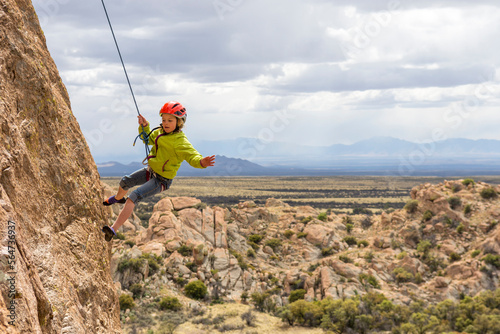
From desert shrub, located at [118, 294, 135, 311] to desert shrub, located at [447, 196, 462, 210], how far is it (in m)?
35.8

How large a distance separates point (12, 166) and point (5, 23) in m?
2.06

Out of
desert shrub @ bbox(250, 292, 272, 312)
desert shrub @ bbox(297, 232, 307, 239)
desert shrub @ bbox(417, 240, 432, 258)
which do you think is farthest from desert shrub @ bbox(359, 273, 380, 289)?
desert shrub @ bbox(297, 232, 307, 239)

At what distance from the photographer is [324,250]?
1783 inches

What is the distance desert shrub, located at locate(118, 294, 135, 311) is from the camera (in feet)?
97.8

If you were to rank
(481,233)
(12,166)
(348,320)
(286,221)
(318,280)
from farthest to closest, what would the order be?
(286,221)
(481,233)
(318,280)
(348,320)
(12,166)

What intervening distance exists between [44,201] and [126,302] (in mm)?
26457

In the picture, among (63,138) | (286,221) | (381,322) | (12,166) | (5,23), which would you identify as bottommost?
(381,322)

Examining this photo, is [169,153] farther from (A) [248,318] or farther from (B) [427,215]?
(B) [427,215]

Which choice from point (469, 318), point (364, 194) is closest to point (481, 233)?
point (469, 318)

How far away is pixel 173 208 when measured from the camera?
46.8 metres

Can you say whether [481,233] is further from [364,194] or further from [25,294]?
[364,194]

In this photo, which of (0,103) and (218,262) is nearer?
(0,103)

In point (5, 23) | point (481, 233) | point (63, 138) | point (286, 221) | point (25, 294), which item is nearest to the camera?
point (25, 294)

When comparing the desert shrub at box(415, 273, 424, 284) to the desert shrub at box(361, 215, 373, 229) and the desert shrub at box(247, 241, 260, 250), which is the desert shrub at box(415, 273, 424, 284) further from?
the desert shrub at box(361, 215, 373, 229)
